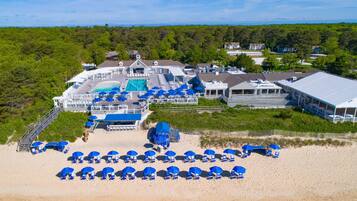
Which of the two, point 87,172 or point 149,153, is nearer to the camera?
point 87,172

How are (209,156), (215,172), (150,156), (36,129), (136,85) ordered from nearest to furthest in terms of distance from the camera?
(215,172) < (150,156) < (209,156) < (36,129) < (136,85)

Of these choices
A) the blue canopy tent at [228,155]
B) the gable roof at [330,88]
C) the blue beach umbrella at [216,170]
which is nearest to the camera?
the blue beach umbrella at [216,170]

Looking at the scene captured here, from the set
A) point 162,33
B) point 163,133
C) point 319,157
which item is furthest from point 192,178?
point 162,33

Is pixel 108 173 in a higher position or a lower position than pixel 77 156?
lower

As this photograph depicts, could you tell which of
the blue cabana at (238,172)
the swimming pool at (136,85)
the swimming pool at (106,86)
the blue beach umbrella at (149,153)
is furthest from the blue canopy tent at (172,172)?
the swimming pool at (106,86)

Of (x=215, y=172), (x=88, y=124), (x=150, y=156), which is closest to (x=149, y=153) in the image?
(x=150, y=156)

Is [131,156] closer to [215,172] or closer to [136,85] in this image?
[215,172]

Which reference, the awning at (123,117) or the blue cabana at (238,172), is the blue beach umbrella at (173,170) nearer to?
the blue cabana at (238,172)

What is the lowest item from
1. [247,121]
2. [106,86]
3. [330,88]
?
[247,121]
